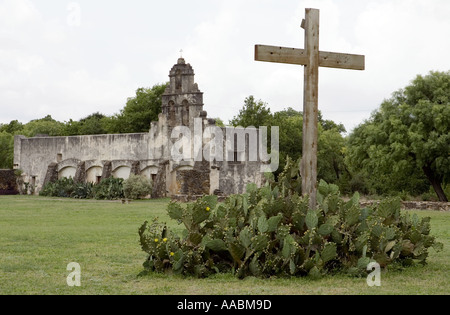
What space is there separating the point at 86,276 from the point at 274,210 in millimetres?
2570

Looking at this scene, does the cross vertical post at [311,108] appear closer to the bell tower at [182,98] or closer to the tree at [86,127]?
the bell tower at [182,98]

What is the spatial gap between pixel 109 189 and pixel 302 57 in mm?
27563

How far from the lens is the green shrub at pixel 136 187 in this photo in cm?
3447

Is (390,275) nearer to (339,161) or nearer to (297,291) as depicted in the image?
(297,291)

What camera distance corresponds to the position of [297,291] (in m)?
7.32

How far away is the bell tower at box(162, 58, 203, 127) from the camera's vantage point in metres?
36.3

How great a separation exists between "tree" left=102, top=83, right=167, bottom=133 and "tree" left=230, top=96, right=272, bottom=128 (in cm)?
970

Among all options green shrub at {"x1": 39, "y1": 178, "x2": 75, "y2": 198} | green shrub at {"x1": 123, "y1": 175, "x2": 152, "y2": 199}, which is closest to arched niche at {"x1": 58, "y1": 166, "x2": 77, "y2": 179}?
green shrub at {"x1": 39, "y1": 178, "x2": 75, "y2": 198}

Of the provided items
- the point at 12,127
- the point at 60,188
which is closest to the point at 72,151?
the point at 60,188

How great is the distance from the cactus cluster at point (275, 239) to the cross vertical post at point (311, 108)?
25cm

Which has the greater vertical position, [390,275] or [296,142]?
[296,142]

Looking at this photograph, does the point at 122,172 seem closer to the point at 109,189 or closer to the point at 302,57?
the point at 109,189

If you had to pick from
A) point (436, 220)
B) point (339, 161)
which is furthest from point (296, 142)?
point (436, 220)
